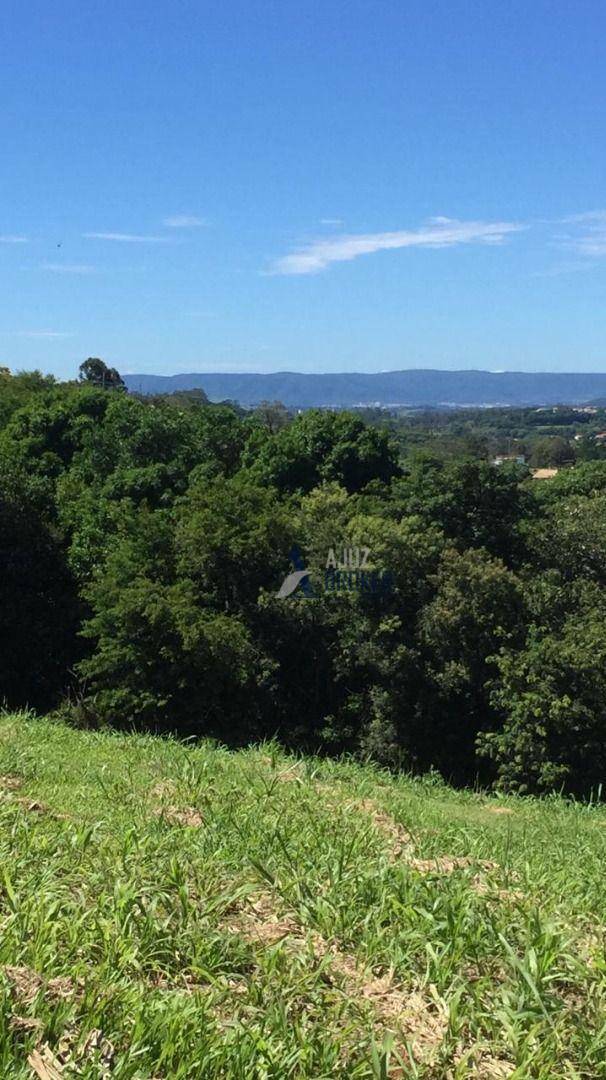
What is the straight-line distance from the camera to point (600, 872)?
4754 mm

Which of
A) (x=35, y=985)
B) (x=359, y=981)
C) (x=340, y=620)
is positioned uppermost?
(x=35, y=985)

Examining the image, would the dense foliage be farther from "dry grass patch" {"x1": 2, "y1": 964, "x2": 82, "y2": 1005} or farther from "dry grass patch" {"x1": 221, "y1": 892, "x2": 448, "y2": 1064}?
"dry grass patch" {"x1": 2, "y1": 964, "x2": 82, "y2": 1005}

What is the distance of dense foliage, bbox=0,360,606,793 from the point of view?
13.6m

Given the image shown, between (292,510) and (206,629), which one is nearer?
(206,629)

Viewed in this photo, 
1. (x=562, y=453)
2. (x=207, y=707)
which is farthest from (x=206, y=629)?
(x=562, y=453)

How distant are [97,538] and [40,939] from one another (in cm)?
1665

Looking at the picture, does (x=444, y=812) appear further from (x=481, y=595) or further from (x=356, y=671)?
(x=356, y=671)

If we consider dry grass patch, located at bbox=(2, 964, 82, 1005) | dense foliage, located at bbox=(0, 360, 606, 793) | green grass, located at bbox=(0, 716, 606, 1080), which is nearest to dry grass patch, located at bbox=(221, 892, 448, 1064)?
green grass, located at bbox=(0, 716, 606, 1080)

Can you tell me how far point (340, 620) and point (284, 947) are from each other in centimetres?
1262

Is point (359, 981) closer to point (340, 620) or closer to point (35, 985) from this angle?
point (35, 985)

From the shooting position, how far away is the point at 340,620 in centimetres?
1590

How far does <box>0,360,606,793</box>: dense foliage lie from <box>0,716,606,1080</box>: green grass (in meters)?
8.69

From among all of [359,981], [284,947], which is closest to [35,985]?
[284,947]

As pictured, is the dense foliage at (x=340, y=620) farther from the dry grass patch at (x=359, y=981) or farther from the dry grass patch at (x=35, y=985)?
the dry grass patch at (x=35, y=985)
